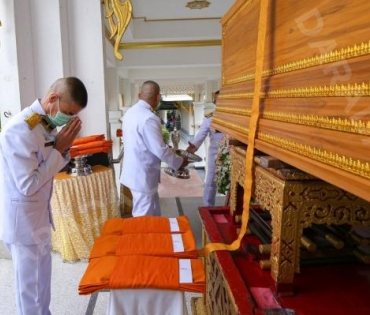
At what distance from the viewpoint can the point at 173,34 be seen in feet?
19.5

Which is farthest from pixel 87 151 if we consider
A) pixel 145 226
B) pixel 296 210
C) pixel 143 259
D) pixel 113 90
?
pixel 113 90

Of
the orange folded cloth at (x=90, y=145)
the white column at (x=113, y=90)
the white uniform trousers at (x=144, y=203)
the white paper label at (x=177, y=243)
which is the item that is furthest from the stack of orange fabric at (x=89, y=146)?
the white column at (x=113, y=90)

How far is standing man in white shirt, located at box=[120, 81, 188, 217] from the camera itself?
2887 mm

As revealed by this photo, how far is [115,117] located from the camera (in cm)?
688

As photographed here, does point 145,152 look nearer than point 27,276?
No

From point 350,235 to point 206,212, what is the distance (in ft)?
2.27

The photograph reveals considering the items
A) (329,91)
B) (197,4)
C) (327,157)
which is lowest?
(327,157)

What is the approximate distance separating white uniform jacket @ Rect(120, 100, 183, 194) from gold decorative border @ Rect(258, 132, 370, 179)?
2062mm

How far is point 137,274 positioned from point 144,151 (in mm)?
2038

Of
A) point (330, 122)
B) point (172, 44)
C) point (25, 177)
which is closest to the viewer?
point (330, 122)

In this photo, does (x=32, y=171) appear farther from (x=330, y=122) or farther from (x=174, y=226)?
(x=330, y=122)

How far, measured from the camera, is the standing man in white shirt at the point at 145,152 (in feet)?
9.47

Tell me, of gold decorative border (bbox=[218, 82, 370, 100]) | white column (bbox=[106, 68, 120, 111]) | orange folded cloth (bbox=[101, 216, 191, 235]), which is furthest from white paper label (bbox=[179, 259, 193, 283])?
white column (bbox=[106, 68, 120, 111])

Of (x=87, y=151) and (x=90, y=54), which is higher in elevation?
(x=90, y=54)
